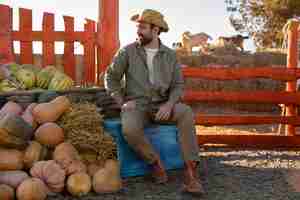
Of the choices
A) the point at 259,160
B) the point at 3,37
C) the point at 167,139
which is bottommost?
the point at 259,160

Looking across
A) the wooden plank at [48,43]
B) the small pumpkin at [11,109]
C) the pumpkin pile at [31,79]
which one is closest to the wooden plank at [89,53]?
the wooden plank at [48,43]

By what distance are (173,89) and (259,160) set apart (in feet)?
6.04

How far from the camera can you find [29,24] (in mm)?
7602

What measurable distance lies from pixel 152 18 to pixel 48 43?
238 cm

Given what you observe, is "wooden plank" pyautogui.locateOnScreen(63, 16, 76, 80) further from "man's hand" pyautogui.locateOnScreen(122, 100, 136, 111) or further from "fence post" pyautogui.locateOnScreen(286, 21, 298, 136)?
"fence post" pyautogui.locateOnScreen(286, 21, 298, 136)

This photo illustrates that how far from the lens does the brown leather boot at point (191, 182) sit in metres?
5.10

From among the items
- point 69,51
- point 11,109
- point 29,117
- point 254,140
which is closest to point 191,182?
point 29,117

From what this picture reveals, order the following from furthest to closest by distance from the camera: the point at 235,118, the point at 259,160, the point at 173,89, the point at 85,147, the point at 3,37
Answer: the point at 235,118 < the point at 3,37 < the point at 259,160 < the point at 173,89 < the point at 85,147

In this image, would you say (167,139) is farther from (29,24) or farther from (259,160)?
(29,24)

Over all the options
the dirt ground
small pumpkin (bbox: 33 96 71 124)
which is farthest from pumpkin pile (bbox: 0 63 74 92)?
the dirt ground

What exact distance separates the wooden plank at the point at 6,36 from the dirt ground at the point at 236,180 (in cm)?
272

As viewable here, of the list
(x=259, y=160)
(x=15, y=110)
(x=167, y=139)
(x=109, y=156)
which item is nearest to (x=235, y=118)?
(x=259, y=160)

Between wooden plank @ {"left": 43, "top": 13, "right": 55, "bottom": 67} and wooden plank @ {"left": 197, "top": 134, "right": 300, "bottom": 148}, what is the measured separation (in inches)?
95.2

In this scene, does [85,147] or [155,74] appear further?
[155,74]
